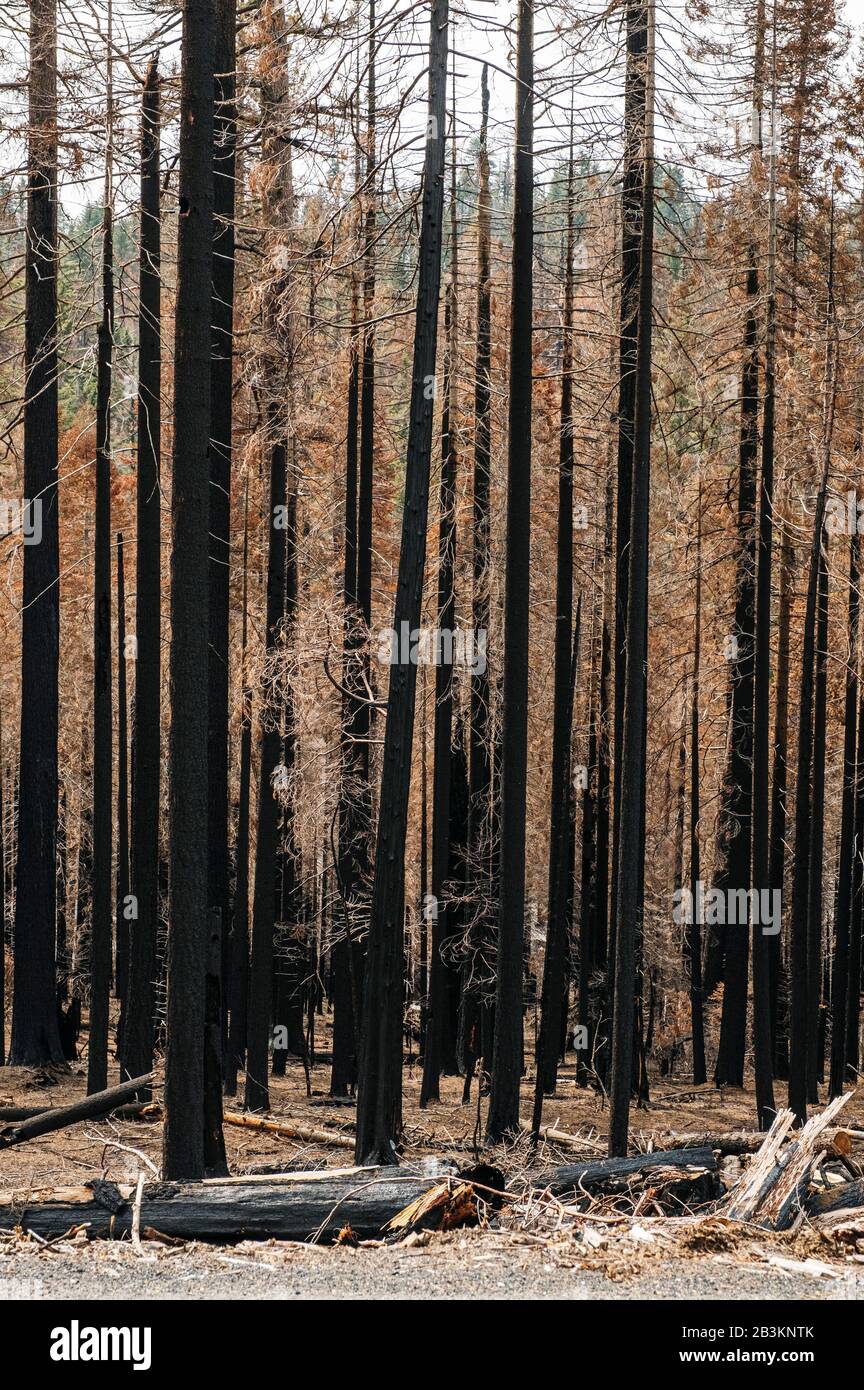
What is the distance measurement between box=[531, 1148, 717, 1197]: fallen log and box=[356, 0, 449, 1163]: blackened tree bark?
2292 mm

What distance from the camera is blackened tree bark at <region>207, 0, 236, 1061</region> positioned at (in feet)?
39.1

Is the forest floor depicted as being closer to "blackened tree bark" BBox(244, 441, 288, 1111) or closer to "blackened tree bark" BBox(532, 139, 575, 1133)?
"blackened tree bark" BBox(244, 441, 288, 1111)

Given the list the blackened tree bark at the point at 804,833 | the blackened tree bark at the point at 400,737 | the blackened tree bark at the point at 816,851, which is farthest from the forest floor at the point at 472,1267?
the blackened tree bark at the point at 816,851

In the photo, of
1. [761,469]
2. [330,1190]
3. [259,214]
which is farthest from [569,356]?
[330,1190]

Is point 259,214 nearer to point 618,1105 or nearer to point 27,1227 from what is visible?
point 618,1105

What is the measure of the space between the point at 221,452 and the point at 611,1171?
794 centimetres

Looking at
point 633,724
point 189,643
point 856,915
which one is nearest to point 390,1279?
point 189,643

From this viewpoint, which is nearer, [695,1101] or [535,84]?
[535,84]

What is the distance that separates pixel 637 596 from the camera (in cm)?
1326

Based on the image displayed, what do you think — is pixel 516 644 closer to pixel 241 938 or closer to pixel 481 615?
pixel 481 615

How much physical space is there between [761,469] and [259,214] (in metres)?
7.57

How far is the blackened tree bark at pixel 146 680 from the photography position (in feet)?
49.2

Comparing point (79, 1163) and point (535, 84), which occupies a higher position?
point (535, 84)

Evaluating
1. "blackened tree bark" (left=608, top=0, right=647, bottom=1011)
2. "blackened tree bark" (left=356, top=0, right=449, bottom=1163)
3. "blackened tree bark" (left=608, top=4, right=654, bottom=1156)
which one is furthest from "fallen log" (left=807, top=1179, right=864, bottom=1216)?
"blackened tree bark" (left=608, top=0, right=647, bottom=1011)
